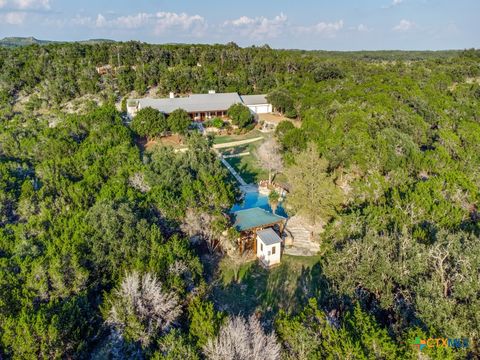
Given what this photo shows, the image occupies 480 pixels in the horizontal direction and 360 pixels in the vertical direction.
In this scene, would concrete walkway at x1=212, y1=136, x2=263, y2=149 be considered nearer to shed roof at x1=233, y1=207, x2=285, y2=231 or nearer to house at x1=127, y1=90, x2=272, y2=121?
house at x1=127, y1=90, x2=272, y2=121

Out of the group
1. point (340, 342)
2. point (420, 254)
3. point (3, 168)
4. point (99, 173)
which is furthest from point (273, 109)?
point (340, 342)

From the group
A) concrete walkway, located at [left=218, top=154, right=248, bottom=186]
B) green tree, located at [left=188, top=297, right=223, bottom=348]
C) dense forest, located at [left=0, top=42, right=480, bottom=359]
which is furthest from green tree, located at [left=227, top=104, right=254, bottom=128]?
green tree, located at [left=188, top=297, right=223, bottom=348]

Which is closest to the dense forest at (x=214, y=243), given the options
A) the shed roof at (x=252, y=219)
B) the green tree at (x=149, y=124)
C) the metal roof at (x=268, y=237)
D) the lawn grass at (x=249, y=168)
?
the shed roof at (x=252, y=219)

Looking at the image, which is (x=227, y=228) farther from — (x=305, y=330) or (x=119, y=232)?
(x=305, y=330)

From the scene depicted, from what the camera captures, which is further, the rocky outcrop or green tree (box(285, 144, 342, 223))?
the rocky outcrop

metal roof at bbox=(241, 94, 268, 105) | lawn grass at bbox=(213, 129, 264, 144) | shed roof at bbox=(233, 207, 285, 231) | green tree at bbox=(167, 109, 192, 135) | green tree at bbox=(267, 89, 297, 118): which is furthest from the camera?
metal roof at bbox=(241, 94, 268, 105)

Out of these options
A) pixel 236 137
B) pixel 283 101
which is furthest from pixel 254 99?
pixel 236 137

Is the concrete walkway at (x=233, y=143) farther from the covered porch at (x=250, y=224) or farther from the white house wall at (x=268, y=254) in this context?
the white house wall at (x=268, y=254)
